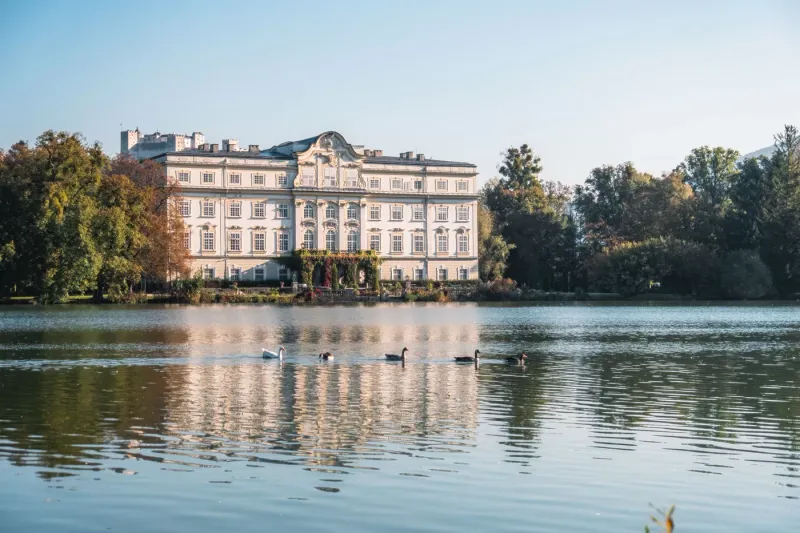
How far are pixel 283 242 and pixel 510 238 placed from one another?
2033 centimetres

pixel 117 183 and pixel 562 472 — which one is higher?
pixel 117 183

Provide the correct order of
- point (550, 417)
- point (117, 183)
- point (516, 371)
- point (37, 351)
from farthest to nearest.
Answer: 1. point (117, 183)
2. point (37, 351)
3. point (516, 371)
4. point (550, 417)

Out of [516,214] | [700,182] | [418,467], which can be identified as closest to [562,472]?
[418,467]

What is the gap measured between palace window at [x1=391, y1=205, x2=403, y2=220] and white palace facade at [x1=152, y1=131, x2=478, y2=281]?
0.26 ft

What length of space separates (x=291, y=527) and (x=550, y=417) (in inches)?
318

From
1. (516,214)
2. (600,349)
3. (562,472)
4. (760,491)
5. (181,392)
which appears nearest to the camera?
(760,491)

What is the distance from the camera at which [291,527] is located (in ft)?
36.1

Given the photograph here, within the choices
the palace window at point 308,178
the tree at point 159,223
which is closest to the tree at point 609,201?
the palace window at point 308,178

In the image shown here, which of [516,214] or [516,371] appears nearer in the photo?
[516,371]

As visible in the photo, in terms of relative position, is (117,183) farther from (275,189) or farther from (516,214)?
(516,214)

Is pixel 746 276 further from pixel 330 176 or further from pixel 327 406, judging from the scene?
pixel 327 406

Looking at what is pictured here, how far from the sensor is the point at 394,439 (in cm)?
1580

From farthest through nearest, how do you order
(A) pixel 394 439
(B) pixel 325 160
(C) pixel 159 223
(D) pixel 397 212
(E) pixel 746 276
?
1. (D) pixel 397 212
2. (B) pixel 325 160
3. (E) pixel 746 276
4. (C) pixel 159 223
5. (A) pixel 394 439

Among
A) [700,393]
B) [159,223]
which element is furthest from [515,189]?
[700,393]
